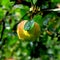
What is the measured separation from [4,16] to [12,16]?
A: 0.30m

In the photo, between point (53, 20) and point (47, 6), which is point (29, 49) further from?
point (47, 6)

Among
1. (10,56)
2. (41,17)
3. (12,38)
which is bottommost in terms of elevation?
(10,56)

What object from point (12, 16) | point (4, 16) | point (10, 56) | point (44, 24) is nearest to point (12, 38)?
point (12, 16)

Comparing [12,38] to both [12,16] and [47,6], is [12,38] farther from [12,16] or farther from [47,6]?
[47,6]

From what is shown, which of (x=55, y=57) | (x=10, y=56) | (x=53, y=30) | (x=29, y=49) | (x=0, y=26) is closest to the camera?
(x=53, y=30)

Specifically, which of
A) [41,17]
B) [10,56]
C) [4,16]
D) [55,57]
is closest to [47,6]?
[41,17]

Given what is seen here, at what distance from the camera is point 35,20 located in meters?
1.45

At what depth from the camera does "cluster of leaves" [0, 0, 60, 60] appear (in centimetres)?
148

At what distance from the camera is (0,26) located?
1736 millimetres

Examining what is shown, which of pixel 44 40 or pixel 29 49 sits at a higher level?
pixel 44 40

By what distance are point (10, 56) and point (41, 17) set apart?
1064mm

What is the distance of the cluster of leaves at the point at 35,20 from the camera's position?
4.86 ft

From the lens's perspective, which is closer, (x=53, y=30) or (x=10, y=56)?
(x=53, y=30)

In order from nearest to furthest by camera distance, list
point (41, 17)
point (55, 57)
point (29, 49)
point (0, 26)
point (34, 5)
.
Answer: point (34, 5), point (41, 17), point (0, 26), point (29, 49), point (55, 57)
